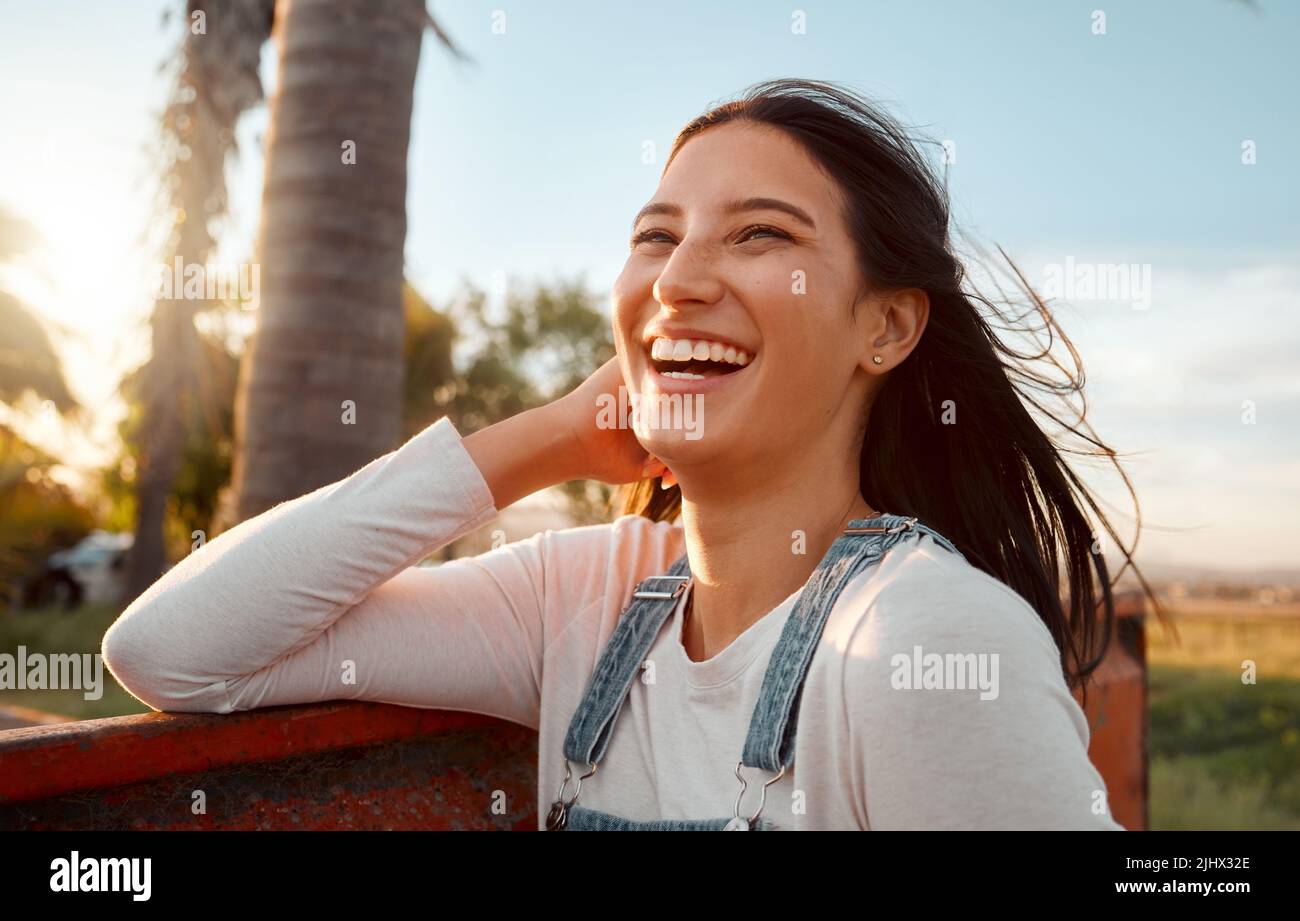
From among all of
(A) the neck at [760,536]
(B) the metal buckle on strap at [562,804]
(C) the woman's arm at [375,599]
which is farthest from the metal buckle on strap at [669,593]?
(B) the metal buckle on strap at [562,804]

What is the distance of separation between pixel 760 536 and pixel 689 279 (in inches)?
20.0

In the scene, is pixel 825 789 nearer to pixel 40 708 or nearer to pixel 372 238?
pixel 372 238

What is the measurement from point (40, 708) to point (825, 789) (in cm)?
780

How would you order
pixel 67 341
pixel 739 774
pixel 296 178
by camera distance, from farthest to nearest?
pixel 67 341, pixel 296 178, pixel 739 774

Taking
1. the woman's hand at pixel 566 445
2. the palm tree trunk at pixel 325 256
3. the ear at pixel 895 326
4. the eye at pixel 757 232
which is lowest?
the woman's hand at pixel 566 445

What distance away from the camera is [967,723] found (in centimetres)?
144

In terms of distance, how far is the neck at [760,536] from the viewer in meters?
2.04

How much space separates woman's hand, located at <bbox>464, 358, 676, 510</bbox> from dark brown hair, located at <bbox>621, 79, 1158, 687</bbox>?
1.72 ft

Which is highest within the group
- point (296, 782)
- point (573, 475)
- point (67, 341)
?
point (67, 341)

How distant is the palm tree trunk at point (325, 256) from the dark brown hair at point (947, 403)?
7.64ft

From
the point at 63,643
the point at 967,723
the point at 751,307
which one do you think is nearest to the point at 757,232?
the point at 751,307

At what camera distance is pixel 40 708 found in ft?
25.4

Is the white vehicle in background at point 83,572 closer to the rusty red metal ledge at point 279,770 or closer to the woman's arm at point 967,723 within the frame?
the rusty red metal ledge at point 279,770
